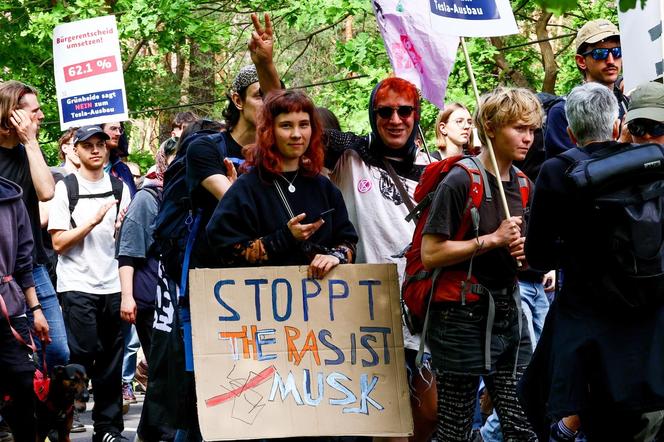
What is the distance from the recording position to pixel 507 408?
5719mm

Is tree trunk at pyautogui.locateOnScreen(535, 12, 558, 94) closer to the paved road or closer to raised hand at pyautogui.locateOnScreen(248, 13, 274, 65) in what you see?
the paved road

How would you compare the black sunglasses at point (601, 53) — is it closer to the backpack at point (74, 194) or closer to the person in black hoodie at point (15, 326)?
the person in black hoodie at point (15, 326)

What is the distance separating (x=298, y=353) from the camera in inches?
233

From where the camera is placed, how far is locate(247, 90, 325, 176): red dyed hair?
5.97m

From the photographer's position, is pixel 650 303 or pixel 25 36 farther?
pixel 25 36

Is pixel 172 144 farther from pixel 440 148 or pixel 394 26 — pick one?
pixel 394 26

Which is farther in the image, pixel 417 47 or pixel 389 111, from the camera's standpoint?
pixel 417 47

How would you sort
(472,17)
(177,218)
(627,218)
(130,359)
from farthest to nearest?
(130,359) < (177,218) < (472,17) < (627,218)

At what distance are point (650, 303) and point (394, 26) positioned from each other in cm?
248

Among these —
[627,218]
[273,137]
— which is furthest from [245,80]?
[627,218]

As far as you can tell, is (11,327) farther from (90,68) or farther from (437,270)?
(90,68)

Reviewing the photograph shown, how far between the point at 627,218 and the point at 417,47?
217 cm

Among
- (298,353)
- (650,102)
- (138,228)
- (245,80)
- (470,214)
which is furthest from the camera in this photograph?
(138,228)

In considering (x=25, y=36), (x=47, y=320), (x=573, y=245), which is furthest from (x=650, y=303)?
(x=25, y=36)
